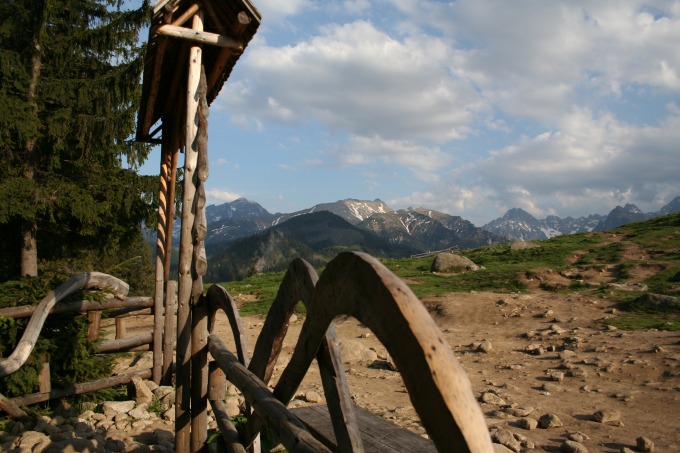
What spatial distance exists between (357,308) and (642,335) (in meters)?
9.95

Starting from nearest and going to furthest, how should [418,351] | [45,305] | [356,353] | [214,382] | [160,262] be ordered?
1. [418,351]
2. [214,382]
3. [45,305]
4. [160,262]
5. [356,353]

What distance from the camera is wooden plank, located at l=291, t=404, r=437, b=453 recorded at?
2500 millimetres

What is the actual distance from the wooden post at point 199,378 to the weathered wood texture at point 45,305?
295cm

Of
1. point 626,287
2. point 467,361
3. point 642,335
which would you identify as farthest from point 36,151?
point 626,287

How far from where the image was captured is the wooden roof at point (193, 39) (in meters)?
4.79

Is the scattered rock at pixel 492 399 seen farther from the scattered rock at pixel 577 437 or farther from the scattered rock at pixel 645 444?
the scattered rock at pixel 645 444

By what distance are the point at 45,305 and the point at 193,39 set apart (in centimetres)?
381

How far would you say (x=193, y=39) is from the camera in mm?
4906

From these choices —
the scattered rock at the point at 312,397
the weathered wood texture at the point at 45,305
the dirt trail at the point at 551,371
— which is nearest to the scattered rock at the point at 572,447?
the dirt trail at the point at 551,371

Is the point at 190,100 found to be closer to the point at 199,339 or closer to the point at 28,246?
the point at 199,339

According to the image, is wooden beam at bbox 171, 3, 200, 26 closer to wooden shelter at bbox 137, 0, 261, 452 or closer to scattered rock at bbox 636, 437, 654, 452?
wooden shelter at bbox 137, 0, 261, 452

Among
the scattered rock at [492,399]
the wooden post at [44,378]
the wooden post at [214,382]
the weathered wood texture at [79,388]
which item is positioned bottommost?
the scattered rock at [492,399]

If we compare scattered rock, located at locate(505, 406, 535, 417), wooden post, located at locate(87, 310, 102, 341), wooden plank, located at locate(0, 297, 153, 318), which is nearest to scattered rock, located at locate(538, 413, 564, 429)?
scattered rock, located at locate(505, 406, 535, 417)

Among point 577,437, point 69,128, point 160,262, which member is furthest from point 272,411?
point 69,128
